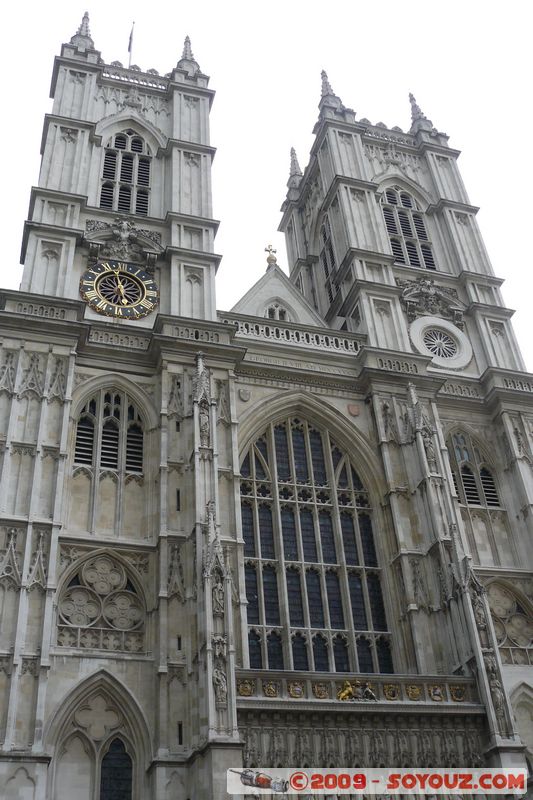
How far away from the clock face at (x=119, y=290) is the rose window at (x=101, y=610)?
27.3 feet

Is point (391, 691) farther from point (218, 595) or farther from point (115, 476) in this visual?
point (115, 476)

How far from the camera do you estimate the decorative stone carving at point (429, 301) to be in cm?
2998

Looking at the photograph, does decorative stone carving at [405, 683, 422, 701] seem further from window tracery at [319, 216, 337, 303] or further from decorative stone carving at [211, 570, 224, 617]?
window tracery at [319, 216, 337, 303]

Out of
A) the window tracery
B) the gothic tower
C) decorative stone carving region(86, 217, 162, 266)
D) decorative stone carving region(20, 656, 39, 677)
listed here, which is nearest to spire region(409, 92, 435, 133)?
the window tracery

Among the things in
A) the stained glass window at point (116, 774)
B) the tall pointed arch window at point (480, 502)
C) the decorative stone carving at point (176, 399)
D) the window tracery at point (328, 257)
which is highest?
the window tracery at point (328, 257)

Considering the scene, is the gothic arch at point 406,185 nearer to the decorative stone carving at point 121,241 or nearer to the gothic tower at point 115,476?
the gothic tower at point 115,476

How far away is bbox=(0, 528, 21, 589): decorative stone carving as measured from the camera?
1888cm

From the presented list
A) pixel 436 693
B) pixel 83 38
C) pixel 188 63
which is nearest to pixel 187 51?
pixel 188 63

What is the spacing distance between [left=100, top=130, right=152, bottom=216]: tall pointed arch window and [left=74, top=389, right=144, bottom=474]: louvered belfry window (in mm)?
8173

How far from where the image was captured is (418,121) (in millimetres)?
38344

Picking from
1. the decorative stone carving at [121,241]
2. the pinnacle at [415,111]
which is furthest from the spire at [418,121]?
the decorative stone carving at [121,241]

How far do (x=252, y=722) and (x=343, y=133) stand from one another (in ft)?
83.2

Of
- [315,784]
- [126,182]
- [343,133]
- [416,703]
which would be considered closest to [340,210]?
[343,133]

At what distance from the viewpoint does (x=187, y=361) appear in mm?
24234
